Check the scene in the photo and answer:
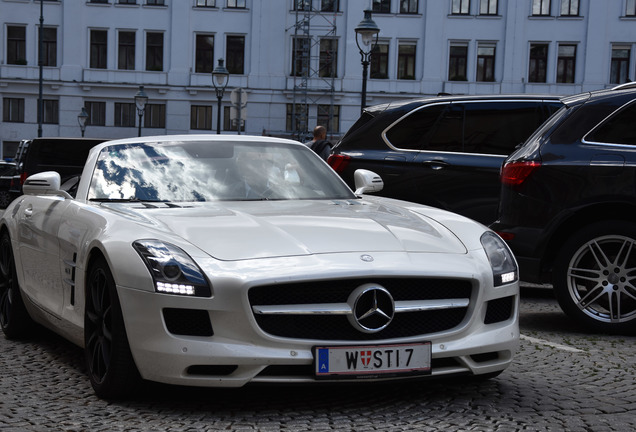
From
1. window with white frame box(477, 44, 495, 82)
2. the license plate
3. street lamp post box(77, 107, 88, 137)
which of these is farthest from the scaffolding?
the license plate

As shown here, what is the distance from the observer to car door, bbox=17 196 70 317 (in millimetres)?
A: 5570

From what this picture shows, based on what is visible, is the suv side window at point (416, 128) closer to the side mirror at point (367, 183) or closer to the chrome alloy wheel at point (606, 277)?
the chrome alloy wheel at point (606, 277)

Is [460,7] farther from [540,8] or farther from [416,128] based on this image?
[416,128]

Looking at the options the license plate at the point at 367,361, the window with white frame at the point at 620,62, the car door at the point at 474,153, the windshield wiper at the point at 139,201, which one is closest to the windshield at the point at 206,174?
the windshield wiper at the point at 139,201

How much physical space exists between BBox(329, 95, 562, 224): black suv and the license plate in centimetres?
507

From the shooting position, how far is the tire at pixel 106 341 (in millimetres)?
4414

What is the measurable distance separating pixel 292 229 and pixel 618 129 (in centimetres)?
324

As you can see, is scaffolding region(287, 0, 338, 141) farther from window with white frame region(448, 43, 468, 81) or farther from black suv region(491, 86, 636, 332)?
black suv region(491, 86, 636, 332)

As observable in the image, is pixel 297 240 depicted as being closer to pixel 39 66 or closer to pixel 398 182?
pixel 398 182

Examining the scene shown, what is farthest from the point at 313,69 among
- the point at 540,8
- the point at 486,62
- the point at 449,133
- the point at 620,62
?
the point at 449,133

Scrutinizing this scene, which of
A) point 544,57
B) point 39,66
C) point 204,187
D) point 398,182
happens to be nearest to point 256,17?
point 39,66

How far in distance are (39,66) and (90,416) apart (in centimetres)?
4852

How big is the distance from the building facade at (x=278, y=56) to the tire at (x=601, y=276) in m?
43.6

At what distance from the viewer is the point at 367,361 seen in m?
4.24
